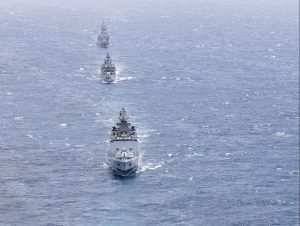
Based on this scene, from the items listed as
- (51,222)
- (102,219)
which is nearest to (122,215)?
(102,219)

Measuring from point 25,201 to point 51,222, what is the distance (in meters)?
14.5

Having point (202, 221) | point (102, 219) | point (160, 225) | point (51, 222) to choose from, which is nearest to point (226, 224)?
point (202, 221)

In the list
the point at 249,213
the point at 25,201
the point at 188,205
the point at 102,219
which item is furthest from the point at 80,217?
the point at 249,213

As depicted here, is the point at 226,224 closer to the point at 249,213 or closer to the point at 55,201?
the point at 249,213

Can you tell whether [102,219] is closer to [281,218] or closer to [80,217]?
[80,217]

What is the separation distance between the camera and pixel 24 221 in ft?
604

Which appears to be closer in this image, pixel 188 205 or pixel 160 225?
pixel 160 225

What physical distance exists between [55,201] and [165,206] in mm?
32340

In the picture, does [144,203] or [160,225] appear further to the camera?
[144,203]

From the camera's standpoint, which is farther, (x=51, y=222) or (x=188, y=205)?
(x=188, y=205)

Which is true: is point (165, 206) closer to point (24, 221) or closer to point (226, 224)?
point (226, 224)

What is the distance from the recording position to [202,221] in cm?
19000

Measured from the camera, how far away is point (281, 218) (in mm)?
194250

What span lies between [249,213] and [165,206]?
24.6 m
